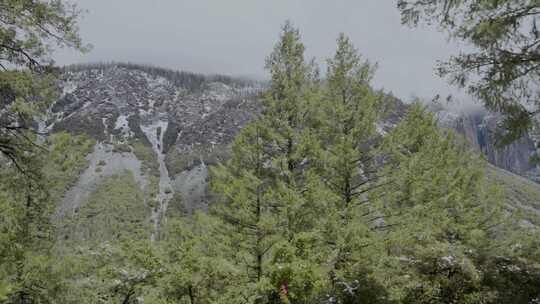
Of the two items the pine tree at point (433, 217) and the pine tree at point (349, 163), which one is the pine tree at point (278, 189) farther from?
the pine tree at point (433, 217)

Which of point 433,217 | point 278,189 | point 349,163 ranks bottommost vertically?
point 433,217

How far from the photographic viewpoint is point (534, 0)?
19.7ft

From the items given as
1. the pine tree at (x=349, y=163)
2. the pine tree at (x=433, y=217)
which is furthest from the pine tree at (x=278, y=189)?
the pine tree at (x=433, y=217)

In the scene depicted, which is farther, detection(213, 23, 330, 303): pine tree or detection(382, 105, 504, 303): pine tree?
detection(382, 105, 504, 303): pine tree

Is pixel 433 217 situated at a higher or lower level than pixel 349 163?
lower

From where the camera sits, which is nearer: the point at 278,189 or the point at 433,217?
the point at 278,189

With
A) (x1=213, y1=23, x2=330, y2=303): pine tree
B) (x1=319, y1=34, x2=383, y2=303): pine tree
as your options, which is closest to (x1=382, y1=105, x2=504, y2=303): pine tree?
(x1=319, y1=34, x2=383, y2=303): pine tree

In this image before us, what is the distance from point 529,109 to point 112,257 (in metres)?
11.0

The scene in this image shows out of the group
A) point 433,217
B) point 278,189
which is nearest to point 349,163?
point 278,189

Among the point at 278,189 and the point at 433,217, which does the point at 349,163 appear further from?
the point at 433,217

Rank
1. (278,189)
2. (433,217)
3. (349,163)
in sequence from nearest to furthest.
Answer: (278,189) → (349,163) → (433,217)

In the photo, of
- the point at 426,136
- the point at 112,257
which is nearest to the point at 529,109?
the point at 426,136

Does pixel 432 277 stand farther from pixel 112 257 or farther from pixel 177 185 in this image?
pixel 177 185

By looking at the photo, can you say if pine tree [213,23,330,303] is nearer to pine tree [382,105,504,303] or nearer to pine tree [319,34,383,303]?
pine tree [319,34,383,303]
